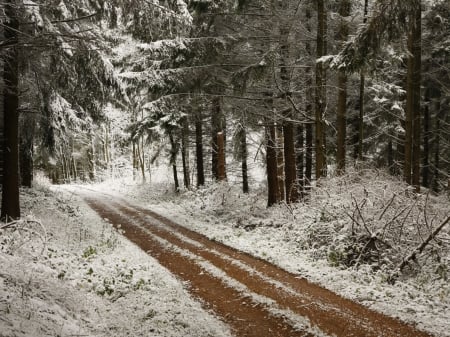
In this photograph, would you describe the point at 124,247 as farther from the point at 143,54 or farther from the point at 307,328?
the point at 143,54

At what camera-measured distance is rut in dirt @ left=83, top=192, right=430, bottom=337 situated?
5.91 meters

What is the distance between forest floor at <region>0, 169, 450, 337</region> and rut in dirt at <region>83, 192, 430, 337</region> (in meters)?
0.03

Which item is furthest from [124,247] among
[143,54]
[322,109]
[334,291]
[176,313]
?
[143,54]

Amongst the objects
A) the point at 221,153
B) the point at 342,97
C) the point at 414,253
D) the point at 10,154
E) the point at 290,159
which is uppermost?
the point at 342,97

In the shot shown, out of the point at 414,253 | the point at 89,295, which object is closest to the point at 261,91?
the point at 414,253

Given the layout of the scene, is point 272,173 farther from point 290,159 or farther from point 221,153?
point 221,153

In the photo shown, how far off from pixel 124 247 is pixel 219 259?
128 inches

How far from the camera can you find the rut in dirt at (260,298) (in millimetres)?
5906

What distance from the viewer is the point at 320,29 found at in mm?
12125

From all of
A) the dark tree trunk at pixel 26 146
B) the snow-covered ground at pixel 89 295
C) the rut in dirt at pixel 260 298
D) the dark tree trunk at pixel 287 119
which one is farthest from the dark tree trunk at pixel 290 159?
the dark tree trunk at pixel 26 146

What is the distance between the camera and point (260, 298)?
7.20 meters

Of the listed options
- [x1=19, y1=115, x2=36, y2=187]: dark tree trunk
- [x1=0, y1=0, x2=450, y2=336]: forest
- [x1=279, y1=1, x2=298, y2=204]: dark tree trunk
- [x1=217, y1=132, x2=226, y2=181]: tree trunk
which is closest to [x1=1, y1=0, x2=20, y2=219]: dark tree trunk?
[x1=0, y1=0, x2=450, y2=336]: forest

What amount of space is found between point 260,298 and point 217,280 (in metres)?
1.47

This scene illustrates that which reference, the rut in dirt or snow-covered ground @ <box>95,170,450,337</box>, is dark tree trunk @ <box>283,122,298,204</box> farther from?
the rut in dirt
